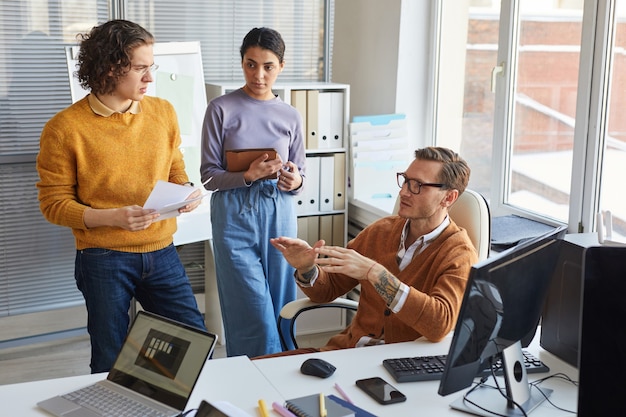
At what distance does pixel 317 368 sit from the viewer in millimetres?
1992

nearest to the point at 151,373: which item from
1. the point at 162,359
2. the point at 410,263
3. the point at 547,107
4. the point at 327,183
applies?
the point at 162,359

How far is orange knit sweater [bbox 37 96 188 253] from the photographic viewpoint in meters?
2.54

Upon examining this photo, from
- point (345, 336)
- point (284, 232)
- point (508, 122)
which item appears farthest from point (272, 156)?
point (508, 122)

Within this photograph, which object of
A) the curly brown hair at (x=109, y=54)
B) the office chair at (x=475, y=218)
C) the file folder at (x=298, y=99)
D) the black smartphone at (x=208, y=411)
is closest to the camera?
the black smartphone at (x=208, y=411)

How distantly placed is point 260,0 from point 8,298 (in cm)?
211

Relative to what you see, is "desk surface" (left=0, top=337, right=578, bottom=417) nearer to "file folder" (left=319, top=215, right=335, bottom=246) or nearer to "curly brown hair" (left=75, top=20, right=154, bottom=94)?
"curly brown hair" (left=75, top=20, right=154, bottom=94)

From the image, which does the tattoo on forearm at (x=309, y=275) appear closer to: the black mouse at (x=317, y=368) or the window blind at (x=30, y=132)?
the black mouse at (x=317, y=368)

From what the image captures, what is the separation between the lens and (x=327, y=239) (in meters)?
4.30

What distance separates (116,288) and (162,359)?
0.87 metres

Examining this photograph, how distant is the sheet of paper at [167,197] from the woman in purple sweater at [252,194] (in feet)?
1.64

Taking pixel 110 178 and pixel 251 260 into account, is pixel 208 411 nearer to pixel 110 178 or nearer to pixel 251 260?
pixel 110 178

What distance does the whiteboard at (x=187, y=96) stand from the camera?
12.6 ft

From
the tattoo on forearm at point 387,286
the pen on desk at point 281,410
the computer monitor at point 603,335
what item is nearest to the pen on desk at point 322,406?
the pen on desk at point 281,410

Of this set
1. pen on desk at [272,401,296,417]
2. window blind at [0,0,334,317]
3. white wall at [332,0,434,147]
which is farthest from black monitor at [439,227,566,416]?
window blind at [0,0,334,317]
